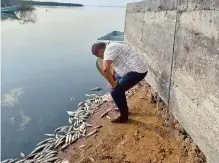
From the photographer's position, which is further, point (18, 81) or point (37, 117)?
point (18, 81)

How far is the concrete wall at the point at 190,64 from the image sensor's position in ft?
13.2

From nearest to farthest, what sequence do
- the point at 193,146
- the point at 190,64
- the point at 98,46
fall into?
the point at 190,64
the point at 193,146
the point at 98,46

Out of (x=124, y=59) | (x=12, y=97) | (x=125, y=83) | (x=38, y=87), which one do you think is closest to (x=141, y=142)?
(x=125, y=83)

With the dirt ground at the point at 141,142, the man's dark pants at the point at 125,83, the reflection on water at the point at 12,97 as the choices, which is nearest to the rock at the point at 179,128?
the dirt ground at the point at 141,142

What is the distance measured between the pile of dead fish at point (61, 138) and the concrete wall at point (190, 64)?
7.32 ft

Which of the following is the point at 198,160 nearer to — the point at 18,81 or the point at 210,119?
the point at 210,119

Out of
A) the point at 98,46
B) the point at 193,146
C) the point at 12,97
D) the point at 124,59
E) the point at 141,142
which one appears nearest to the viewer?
the point at 193,146

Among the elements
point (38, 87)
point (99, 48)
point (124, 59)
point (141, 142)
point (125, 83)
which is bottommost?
point (38, 87)

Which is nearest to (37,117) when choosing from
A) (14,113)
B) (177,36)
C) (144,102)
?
(14,113)

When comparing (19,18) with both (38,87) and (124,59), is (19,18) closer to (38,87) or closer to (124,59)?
(38,87)

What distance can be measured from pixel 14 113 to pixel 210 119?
22.7 ft

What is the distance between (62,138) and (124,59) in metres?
2.60

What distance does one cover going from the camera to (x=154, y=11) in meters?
7.75

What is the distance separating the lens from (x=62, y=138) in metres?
7.41
